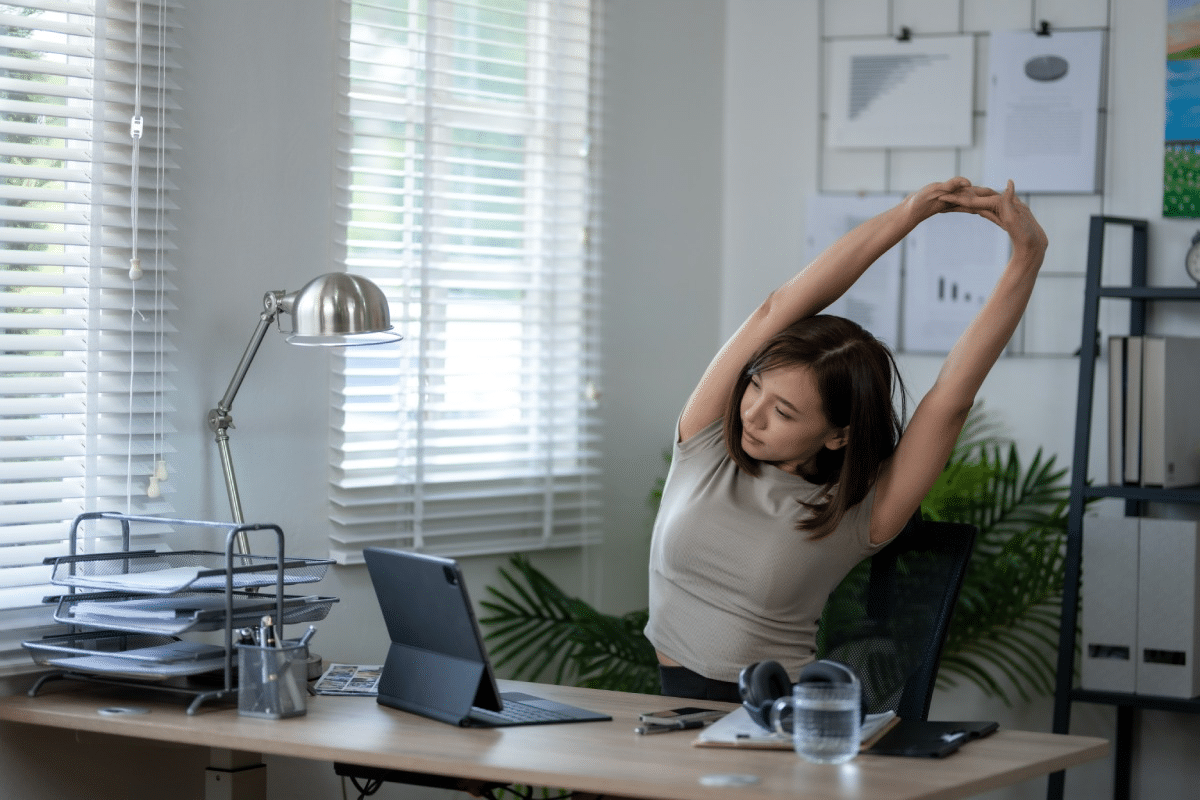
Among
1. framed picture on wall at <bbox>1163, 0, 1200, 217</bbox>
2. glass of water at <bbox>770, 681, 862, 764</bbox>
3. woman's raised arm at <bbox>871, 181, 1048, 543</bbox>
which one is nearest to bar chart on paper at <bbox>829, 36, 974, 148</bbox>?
framed picture on wall at <bbox>1163, 0, 1200, 217</bbox>

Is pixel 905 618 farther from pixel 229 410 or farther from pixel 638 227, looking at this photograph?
pixel 638 227

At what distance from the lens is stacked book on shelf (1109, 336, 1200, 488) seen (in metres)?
3.00

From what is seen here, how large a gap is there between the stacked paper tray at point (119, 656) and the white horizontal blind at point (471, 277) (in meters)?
0.61

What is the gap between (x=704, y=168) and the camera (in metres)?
3.73

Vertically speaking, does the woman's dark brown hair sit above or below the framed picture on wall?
below

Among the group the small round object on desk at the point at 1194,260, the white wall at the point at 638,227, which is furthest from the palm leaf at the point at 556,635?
the small round object on desk at the point at 1194,260

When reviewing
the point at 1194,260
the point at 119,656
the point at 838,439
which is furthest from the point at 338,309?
the point at 1194,260

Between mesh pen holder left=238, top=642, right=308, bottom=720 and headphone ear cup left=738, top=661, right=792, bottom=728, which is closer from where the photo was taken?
headphone ear cup left=738, top=661, right=792, bottom=728

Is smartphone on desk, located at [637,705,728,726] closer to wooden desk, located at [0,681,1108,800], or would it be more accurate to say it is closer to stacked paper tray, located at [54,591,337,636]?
wooden desk, located at [0,681,1108,800]

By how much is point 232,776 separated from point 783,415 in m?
1.02

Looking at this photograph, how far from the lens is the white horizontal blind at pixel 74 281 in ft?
7.55

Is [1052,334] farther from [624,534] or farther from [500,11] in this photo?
[500,11]

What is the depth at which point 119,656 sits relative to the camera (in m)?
2.18

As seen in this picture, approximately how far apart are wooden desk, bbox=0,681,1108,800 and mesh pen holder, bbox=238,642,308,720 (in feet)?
0.08
